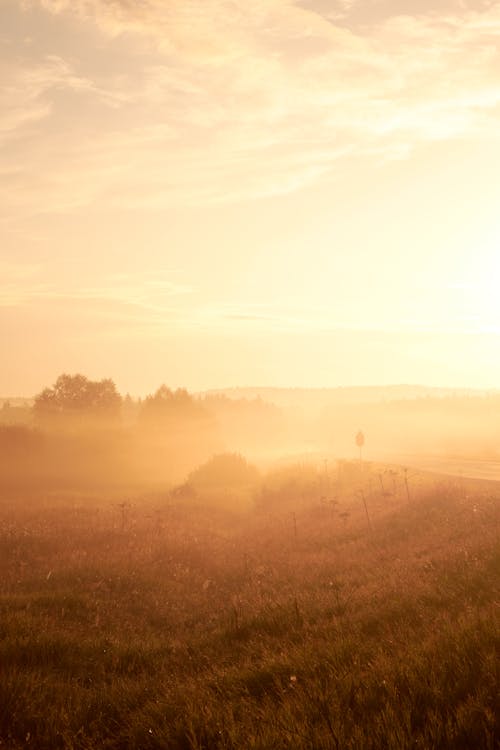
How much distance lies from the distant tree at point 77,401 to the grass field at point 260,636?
37.2m

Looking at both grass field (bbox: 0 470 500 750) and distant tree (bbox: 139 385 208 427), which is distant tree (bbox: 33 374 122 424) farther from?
grass field (bbox: 0 470 500 750)

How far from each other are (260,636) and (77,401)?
173ft

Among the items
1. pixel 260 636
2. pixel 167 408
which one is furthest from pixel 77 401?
pixel 260 636

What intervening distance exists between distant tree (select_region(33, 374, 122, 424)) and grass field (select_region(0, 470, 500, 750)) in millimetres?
37196

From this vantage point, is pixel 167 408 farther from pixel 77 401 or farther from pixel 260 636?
pixel 260 636

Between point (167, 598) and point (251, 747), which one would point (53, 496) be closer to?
point (167, 598)

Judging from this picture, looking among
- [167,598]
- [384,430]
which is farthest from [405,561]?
[384,430]

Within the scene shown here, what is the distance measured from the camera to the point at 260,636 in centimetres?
888

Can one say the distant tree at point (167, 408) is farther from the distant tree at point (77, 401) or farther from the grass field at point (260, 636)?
the grass field at point (260, 636)

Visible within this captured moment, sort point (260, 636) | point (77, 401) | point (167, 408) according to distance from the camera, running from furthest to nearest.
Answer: point (167, 408) < point (77, 401) < point (260, 636)

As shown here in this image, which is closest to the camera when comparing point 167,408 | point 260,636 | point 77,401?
point 260,636

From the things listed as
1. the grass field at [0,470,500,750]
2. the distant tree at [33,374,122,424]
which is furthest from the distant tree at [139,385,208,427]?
the grass field at [0,470,500,750]

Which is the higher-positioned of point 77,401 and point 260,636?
point 77,401

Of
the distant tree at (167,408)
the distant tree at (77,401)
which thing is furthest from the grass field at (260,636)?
the distant tree at (167,408)
